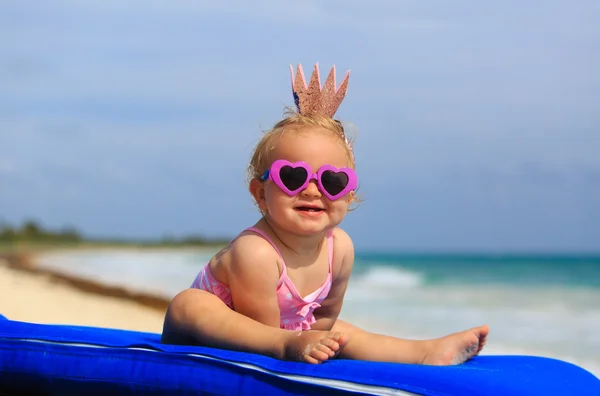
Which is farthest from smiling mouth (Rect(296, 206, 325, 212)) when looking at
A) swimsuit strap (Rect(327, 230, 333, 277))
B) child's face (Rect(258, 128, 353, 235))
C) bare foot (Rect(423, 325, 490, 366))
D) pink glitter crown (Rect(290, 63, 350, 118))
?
bare foot (Rect(423, 325, 490, 366))

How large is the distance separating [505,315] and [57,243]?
2977 centimetres

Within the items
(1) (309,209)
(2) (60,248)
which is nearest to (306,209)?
(1) (309,209)

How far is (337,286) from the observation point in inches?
132

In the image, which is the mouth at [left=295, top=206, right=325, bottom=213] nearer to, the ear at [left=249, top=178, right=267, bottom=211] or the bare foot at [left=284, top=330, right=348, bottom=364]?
the ear at [left=249, top=178, right=267, bottom=211]

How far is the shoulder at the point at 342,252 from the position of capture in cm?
328

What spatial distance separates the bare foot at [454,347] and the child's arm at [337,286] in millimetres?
508

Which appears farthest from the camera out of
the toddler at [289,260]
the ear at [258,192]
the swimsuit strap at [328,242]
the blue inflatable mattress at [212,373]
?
the ear at [258,192]

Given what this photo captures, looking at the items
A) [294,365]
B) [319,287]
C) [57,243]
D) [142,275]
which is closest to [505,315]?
[319,287]

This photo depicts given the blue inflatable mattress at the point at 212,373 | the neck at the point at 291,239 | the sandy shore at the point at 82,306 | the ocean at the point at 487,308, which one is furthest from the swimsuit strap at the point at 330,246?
the sandy shore at the point at 82,306

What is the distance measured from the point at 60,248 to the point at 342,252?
31.4 m

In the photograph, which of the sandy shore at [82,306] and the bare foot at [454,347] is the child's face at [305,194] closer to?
the bare foot at [454,347]

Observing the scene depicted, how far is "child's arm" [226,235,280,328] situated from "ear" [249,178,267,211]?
0.68ft

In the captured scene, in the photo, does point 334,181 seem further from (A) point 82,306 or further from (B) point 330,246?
(A) point 82,306

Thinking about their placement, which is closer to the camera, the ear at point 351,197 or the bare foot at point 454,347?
the bare foot at point 454,347
